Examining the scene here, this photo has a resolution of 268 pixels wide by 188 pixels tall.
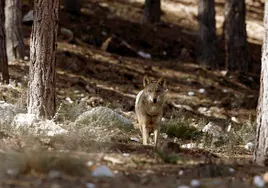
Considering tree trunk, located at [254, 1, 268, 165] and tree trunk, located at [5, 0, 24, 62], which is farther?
tree trunk, located at [5, 0, 24, 62]

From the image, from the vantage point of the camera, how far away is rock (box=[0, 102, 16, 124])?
32.2 feet

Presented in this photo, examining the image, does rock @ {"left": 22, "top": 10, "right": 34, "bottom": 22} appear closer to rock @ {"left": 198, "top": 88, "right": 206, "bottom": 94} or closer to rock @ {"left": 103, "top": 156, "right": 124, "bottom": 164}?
rock @ {"left": 198, "top": 88, "right": 206, "bottom": 94}

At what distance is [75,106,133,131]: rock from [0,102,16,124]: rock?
1.08 meters

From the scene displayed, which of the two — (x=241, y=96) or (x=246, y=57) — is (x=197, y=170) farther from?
(x=246, y=57)

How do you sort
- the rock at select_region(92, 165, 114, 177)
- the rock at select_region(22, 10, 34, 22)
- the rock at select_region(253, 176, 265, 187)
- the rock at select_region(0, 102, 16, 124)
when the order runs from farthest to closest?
the rock at select_region(22, 10, 34, 22)
the rock at select_region(0, 102, 16, 124)
the rock at select_region(92, 165, 114, 177)
the rock at select_region(253, 176, 265, 187)

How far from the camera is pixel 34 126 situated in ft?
31.9

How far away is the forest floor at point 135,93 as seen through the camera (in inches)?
285

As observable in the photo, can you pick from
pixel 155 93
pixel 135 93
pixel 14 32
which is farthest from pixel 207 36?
pixel 155 93

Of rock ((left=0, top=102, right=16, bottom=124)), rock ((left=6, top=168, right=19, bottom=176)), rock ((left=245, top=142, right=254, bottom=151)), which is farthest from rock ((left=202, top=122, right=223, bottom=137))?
rock ((left=6, top=168, right=19, bottom=176))

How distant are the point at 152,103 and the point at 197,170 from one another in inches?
112

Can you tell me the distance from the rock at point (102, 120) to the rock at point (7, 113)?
3.56 feet

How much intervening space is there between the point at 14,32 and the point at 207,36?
746 centimetres

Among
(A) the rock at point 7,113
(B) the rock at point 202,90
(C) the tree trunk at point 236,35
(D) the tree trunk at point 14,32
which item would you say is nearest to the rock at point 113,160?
(A) the rock at point 7,113

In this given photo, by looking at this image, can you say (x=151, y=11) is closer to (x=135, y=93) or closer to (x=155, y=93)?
(x=135, y=93)
